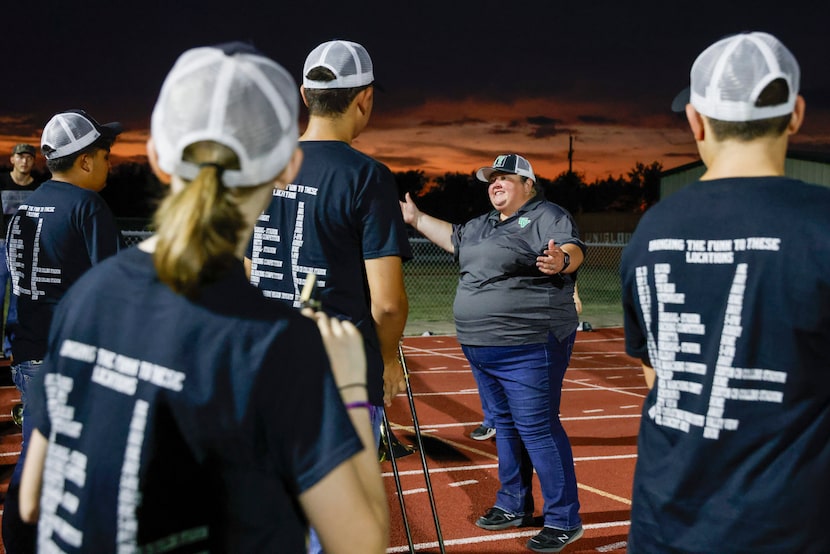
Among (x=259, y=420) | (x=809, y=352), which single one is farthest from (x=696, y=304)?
(x=259, y=420)

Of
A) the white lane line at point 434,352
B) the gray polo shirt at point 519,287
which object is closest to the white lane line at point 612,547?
the gray polo shirt at point 519,287

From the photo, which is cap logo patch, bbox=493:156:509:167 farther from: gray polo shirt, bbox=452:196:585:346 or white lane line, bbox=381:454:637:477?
white lane line, bbox=381:454:637:477

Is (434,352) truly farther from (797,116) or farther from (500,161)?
(797,116)

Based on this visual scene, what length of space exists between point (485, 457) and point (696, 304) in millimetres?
5023

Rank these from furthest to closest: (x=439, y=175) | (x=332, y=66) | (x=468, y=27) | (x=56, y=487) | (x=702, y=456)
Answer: (x=439, y=175), (x=468, y=27), (x=332, y=66), (x=702, y=456), (x=56, y=487)

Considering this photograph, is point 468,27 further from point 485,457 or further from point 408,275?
point 485,457

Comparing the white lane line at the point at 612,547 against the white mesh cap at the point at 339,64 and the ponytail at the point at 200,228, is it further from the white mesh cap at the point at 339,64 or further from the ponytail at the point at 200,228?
the ponytail at the point at 200,228

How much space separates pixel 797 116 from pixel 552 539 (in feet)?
10.8

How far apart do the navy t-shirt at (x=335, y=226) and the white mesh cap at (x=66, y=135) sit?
1429mm

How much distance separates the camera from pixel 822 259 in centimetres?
193

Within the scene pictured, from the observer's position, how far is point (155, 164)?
4.89ft

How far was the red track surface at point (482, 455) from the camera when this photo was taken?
199 inches

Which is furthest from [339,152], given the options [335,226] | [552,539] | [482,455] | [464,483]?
[482,455]

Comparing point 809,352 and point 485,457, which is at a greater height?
point 809,352
